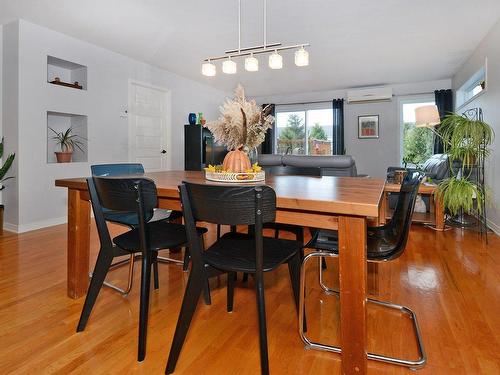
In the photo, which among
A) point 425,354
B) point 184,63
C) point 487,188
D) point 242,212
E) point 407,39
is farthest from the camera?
point 184,63

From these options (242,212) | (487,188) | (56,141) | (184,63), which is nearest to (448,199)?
(487,188)

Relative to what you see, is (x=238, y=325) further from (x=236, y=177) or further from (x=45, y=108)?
(x=45, y=108)

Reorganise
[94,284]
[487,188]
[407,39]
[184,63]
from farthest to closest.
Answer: [184,63] < [407,39] < [487,188] < [94,284]

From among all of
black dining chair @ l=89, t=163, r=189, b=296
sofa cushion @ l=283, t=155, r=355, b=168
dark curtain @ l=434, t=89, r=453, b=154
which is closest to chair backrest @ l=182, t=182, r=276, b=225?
black dining chair @ l=89, t=163, r=189, b=296

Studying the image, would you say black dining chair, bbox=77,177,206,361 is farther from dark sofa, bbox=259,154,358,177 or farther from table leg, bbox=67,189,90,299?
dark sofa, bbox=259,154,358,177

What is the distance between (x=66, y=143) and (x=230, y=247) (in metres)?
3.69

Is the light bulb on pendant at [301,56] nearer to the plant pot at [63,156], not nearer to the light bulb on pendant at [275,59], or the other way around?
the light bulb on pendant at [275,59]

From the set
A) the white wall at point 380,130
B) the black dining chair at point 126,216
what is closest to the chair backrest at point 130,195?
the black dining chair at point 126,216

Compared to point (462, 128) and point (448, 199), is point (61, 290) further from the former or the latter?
point (462, 128)

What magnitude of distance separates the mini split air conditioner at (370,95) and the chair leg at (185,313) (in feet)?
20.8

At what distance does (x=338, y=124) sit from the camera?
22.7 ft

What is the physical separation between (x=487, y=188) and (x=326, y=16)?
2701 mm

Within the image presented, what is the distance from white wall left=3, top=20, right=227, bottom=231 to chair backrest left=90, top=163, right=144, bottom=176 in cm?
187

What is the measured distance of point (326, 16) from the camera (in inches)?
133
